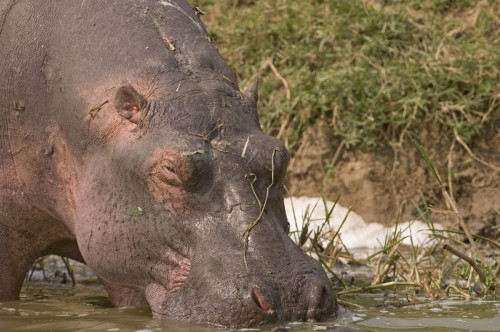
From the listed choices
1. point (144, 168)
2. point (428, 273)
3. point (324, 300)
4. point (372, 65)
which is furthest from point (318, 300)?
point (372, 65)

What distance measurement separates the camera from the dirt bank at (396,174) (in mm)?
8789

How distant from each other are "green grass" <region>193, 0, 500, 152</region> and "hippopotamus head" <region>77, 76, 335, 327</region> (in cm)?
347

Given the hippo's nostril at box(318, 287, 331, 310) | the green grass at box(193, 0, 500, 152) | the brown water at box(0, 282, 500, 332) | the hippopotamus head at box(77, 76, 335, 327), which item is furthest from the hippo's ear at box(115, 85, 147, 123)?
the green grass at box(193, 0, 500, 152)

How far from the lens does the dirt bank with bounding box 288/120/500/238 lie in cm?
879

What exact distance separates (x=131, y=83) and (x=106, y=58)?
8.2 inches

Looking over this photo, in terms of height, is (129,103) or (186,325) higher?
(129,103)

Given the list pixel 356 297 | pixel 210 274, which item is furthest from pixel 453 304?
pixel 210 274

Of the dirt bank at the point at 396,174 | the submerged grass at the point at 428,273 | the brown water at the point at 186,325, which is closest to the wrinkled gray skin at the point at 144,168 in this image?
the brown water at the point at 186,325

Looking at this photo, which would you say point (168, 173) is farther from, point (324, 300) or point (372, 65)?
point (372, 65)

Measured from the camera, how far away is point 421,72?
9.06 m

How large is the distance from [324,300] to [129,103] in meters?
1.29

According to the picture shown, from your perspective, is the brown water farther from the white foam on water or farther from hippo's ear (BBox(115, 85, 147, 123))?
the white foam on water

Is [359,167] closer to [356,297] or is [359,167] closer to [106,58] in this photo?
[356,297]

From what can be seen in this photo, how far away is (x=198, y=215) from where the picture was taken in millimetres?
5230
